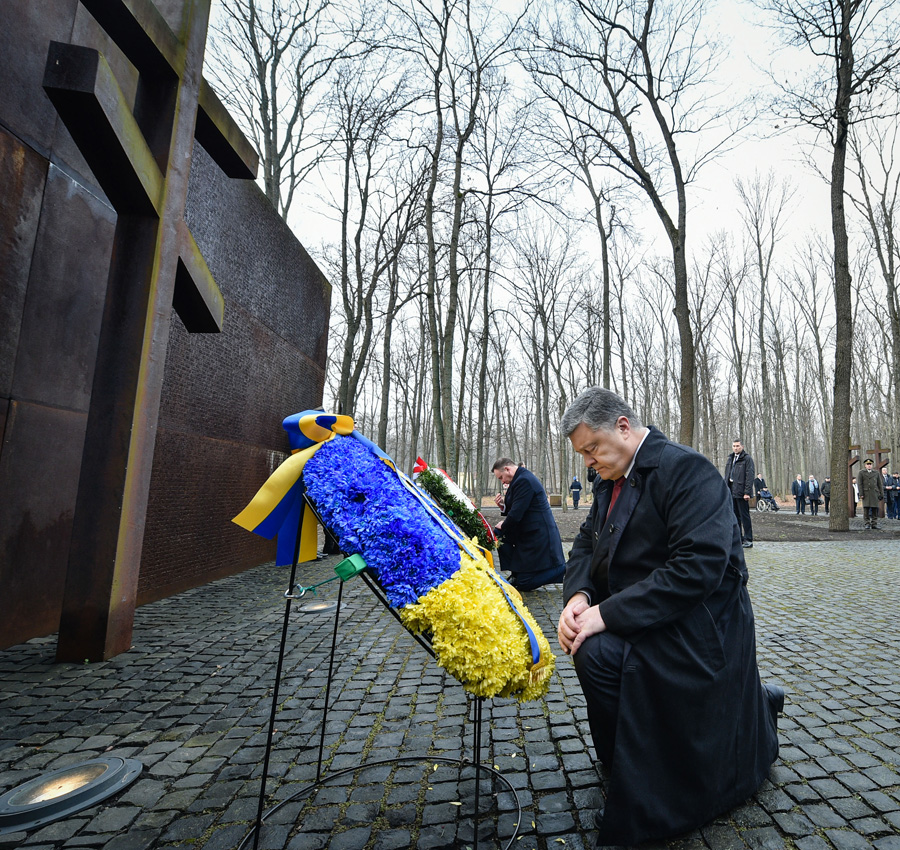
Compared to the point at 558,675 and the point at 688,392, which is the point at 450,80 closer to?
the point at 688,392

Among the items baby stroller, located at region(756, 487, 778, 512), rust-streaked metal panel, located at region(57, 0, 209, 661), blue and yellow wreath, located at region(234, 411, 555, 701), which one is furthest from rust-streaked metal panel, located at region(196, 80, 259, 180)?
baby stroller, located at region(756, 487, 778, 512)

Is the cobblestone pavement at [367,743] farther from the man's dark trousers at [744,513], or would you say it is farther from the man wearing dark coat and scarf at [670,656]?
the man's dark trousers at [744,513]

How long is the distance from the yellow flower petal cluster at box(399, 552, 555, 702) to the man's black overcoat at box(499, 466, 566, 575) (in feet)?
16.2

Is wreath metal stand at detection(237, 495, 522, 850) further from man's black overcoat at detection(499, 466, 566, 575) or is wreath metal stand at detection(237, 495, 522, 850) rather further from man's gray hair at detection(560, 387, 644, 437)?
man's black overcoat at detection(499, 466, 566, 575)

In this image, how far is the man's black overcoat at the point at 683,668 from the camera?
2146mm

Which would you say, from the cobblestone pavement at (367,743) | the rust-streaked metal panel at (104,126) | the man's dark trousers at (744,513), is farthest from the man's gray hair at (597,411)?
the man's dark trousers at (744,513)

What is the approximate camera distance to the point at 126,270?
15.3 feet

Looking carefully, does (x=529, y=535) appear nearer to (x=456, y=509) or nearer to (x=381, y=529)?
(x=456, y=509)

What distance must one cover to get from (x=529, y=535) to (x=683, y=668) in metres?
5.05

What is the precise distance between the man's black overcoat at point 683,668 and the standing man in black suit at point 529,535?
15.3ft

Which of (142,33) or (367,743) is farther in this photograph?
(142,33)

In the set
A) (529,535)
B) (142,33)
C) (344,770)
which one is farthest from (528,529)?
(142,33)

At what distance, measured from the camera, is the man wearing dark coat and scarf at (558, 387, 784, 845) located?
216cm

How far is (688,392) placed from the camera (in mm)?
14047
